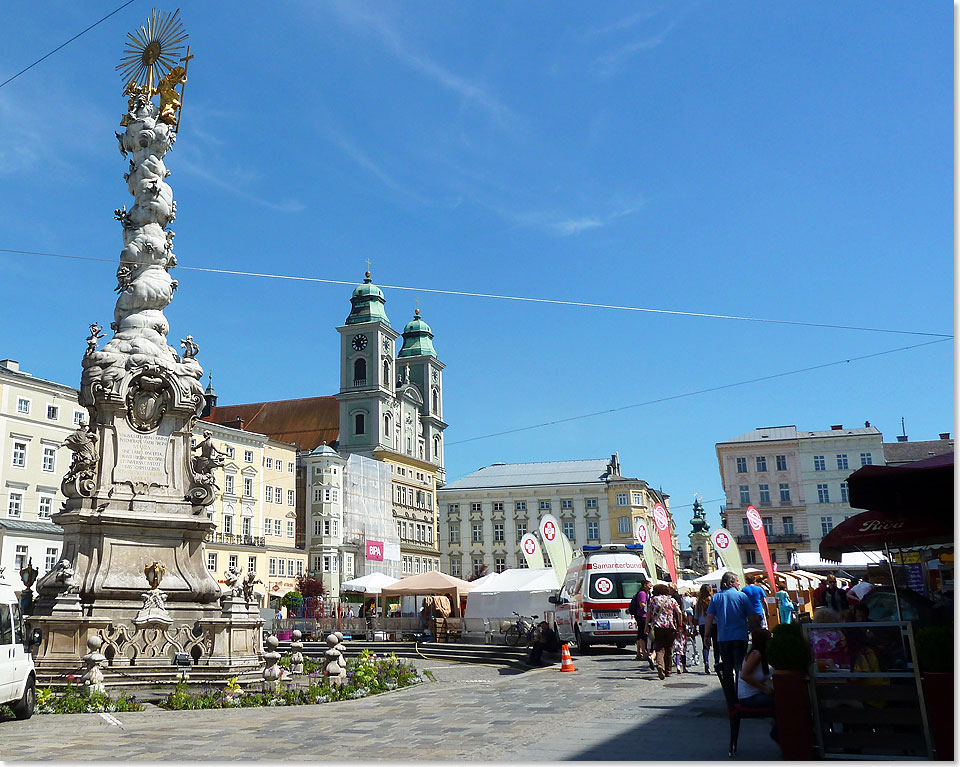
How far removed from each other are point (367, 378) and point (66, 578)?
7884cm

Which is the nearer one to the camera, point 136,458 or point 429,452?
point 136,458

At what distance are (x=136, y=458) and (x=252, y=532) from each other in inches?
2233

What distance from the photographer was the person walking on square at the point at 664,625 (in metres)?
15.4

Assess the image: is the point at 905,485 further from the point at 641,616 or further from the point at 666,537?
the point at 666,537

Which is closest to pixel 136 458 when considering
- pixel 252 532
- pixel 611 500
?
pixel 252 532

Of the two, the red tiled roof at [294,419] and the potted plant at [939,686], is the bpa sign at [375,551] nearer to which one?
the red tiled roof at [294,419]

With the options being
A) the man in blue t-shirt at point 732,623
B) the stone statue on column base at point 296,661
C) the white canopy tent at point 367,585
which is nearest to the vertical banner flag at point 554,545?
the white canopy tent at point 367,585

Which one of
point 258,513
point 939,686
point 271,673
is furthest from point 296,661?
point 258,513

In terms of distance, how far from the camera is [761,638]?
799 centimetres

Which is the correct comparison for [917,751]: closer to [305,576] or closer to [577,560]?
[577,560]

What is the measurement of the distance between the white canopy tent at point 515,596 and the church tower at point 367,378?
A: 199ft

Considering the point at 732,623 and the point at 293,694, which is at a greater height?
the point at 732,623

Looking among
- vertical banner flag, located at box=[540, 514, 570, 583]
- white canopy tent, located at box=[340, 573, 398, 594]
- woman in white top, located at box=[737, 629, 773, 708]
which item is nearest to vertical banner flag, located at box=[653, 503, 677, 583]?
vertical banner flag, located at box=[540, 514, 570, 583]

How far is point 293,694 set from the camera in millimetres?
12539
